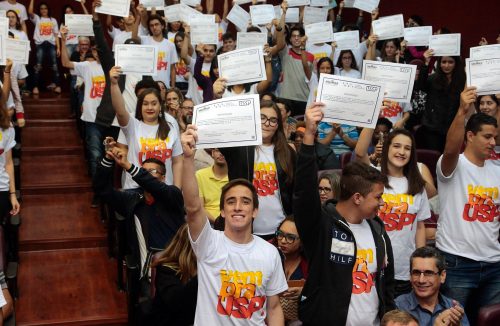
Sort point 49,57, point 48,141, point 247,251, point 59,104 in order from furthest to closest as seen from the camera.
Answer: point 49,57 → point 59,104 → point 48,141 → point 247,251

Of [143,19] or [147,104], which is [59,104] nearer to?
[143,19]

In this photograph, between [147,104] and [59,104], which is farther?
[59,104]

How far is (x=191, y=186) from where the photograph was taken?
9.47ft

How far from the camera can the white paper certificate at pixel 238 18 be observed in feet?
27.7

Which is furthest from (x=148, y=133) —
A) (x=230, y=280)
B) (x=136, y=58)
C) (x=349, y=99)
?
(x=230, y=280)

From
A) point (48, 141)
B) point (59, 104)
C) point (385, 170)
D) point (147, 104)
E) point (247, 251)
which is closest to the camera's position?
point (247, 251)

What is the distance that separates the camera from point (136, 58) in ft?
18.3

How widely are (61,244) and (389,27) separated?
3.83m

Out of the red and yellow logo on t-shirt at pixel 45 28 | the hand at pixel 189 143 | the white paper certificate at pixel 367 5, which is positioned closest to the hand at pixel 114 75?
the hand at pixel 189 143

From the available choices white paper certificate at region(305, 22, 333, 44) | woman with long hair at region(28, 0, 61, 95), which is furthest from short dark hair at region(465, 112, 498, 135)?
woman with long hair at region(28, 0, 61, 95)

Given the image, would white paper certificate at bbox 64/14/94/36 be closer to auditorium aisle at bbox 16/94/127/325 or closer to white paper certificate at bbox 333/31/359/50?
auditorium aisle at bbox 16/94/127/325

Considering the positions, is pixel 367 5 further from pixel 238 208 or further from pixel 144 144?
pixel 238 208

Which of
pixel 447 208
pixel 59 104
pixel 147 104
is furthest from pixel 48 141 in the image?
pixel 447 208

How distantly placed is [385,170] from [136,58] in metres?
2.43
